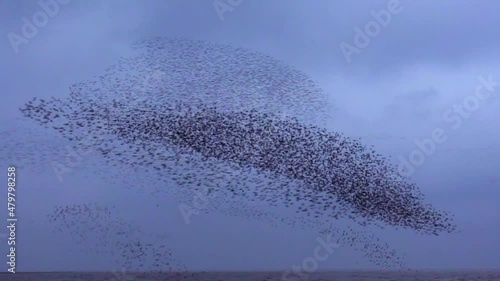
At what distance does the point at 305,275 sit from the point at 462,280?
13.0 metres

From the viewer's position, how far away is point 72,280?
60938mm

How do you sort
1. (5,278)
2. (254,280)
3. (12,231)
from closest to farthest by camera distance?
(12,231), (254,280), (5,278)

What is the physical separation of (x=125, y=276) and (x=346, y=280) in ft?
63.6

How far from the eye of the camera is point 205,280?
61.4 meters

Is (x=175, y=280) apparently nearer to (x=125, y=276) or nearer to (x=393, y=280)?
(x=125, y=276)

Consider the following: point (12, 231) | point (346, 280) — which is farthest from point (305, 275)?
point (12, 231)

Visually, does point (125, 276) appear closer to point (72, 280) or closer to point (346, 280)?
point (72, 280)

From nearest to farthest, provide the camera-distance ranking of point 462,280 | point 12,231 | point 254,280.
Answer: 1. point 12,231
2. point 462,280
3. point 254,280

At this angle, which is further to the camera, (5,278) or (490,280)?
(5,278)

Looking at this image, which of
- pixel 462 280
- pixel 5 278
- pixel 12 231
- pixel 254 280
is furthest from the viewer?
pixel 5 278

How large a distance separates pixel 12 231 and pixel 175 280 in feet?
106

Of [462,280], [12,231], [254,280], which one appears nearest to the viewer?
[12,231]

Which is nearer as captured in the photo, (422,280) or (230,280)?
(422,280)

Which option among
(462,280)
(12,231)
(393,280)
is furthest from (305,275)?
(12,231)
